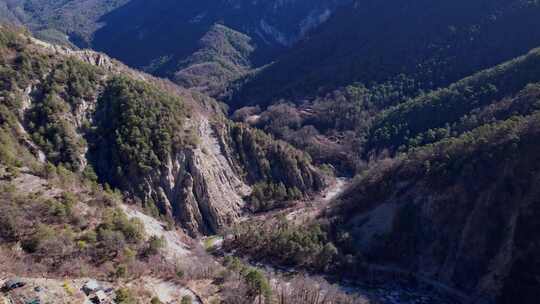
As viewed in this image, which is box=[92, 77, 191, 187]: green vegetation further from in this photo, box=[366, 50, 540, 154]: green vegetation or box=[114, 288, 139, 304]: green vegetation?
box=[366, 50, 540, 154]: green vegetation

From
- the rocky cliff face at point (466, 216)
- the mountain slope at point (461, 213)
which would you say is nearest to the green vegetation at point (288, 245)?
the mountain slope at point (461, 213)

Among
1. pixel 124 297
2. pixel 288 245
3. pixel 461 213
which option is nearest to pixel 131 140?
pixel 288 245

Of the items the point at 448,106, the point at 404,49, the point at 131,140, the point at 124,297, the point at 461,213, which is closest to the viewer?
the point at 124,297

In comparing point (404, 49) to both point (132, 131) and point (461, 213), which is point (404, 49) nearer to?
point (461, 213)

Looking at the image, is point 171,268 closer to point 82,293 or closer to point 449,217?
point 82,293

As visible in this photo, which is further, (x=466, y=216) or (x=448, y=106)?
(x=448, y=106)

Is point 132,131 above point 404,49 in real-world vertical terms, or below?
below

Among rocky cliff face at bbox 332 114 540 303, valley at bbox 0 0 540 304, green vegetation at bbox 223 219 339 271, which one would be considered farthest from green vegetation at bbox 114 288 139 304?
rocky cliff face at bbox 332 114 540 303
